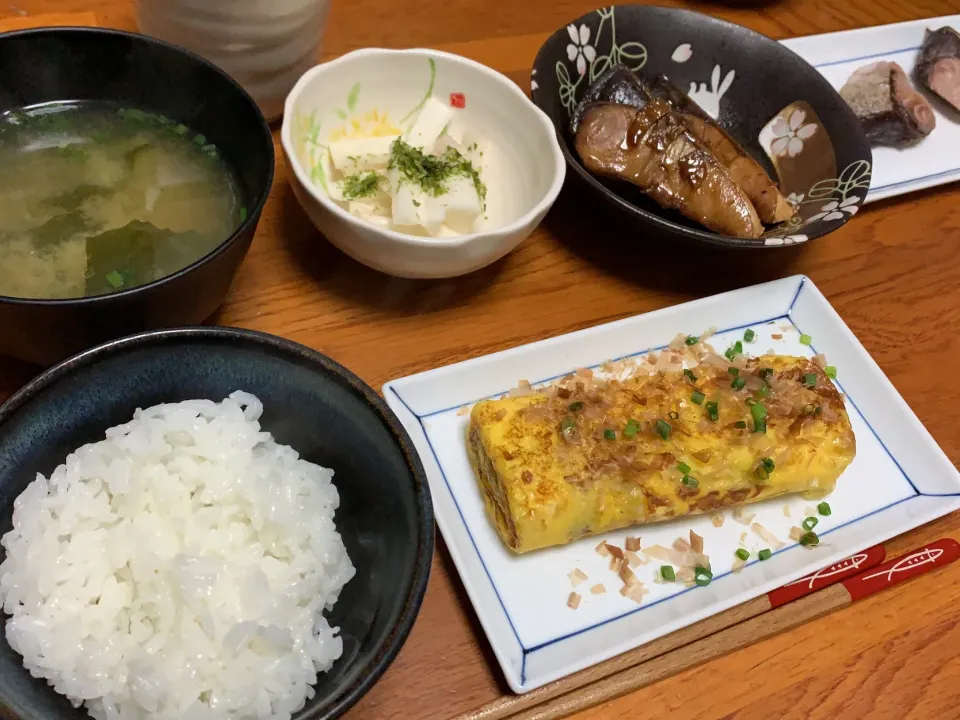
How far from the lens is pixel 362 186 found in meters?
1.63

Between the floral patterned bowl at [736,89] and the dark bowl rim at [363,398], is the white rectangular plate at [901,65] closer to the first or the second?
the floral patterned bowl at [736,89]

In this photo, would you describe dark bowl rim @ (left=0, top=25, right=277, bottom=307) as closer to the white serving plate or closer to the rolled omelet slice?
the white serving plate

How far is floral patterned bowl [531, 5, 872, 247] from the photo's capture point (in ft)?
6.25

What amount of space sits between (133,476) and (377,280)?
0.71 m

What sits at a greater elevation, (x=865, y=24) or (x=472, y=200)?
(x=865, y=24)

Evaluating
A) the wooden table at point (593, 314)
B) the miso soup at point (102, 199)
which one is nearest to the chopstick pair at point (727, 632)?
the wooden table at point (593, 314)

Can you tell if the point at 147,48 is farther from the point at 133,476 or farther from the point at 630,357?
the point at 630,357

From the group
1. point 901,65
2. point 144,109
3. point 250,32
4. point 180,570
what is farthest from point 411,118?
point 901,65

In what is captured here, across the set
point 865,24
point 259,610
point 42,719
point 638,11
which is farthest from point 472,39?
point 42,719

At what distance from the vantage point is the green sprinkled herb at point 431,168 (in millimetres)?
1594

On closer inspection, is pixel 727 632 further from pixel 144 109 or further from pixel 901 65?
pixel 901 65

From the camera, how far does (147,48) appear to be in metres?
1.38

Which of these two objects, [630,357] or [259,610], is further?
[630,357]

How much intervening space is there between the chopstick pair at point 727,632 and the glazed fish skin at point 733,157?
0.83 metres
